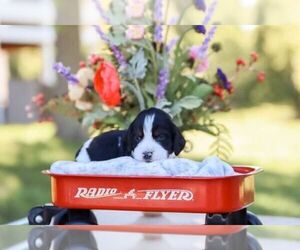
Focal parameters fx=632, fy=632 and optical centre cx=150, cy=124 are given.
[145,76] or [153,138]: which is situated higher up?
[145,76]

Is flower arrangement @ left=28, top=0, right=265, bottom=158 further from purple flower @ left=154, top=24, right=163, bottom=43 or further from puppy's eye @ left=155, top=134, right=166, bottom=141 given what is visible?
puppy's eye @ left=155, top=134, right=166, bottom=141

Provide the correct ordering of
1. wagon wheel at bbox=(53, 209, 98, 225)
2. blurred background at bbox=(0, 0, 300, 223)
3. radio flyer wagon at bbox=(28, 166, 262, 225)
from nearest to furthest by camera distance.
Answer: radio flyer wagon at bbox=(28, 166, 262, 225), wagon wheel at bbox=(53, 209, 98, 225), blurred background at bbox=(0, 0, 300, 223)

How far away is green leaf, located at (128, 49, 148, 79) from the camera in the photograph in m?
1.44

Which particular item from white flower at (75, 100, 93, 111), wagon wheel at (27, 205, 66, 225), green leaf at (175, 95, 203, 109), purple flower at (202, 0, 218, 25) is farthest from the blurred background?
wagon wheel at (27, 205, 66, 225)

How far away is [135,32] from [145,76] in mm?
113

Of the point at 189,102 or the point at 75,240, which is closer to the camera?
the point at 75,240

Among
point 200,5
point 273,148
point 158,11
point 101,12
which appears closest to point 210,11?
point 200,5

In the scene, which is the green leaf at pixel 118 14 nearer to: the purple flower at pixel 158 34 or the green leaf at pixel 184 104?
the purple flower at pixel 158 34

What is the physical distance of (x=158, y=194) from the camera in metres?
1.16

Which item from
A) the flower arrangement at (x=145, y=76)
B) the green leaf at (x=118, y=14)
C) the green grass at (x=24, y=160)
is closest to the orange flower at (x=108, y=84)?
the flower arrangement at (x=145, y=76)

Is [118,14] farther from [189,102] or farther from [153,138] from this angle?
[153,138]

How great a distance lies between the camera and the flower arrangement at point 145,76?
1453mm

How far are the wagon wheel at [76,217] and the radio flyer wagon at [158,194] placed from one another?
0.01 metres

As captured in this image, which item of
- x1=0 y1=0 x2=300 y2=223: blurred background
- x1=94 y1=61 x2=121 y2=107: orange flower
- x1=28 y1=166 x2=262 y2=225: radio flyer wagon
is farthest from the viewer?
x1=0 y1=0 x2=300 y2=223: blurred background
